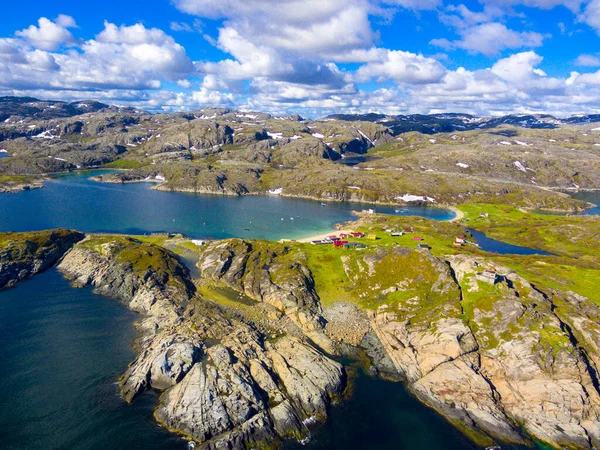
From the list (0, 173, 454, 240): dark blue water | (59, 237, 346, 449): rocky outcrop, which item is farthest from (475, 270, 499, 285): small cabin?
(0, 173, 454, 240): dark blue water

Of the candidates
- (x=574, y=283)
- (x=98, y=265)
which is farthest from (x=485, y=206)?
(x=98, y=265)

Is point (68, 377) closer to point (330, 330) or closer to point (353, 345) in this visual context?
point (330, 330)

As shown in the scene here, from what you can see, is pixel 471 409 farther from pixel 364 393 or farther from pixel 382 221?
pixel 382 221

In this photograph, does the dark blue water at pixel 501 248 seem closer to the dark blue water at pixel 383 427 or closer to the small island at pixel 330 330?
the small island at pixel 330 330

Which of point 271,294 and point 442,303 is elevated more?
point 442,303

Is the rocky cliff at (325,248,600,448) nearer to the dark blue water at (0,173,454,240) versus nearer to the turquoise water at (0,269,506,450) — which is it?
the turquoise water at (0,269,506,450)

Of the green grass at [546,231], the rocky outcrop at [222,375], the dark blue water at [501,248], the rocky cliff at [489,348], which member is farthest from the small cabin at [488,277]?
the green grass at [546,231]
